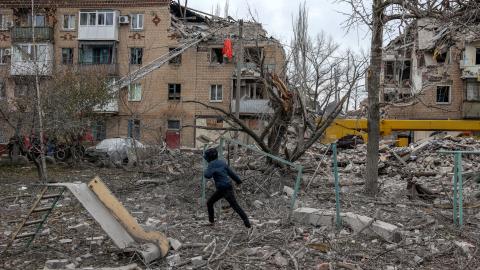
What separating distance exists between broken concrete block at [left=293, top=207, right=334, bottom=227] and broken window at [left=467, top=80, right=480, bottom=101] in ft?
122

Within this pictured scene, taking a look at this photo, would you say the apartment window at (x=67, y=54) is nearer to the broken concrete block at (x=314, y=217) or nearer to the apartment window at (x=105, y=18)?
the apartment window at (x=105, y=18)

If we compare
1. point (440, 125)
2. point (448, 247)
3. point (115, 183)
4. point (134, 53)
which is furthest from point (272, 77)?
point (134, 53)

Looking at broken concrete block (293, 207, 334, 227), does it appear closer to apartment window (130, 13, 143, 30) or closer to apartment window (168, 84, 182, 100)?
apartment window (168, 84, 182, 100)

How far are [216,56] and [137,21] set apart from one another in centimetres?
674

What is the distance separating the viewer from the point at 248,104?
3834cm

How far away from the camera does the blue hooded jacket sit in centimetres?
821

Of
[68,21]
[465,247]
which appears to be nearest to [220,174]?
[465,247]

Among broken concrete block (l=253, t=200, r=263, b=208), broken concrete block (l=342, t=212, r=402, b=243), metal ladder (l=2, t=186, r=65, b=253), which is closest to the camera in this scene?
metal ladder (l=2, t=186, r=65, b=253)

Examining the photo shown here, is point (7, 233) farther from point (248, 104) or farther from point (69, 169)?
point (248, 104)

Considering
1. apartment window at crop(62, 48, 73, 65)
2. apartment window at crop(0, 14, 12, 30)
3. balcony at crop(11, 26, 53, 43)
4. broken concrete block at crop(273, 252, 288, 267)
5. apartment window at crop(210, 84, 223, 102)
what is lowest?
broken concrete block at crop(273, 252, 288, 267)

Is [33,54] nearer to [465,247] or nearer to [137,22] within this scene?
[465,247]

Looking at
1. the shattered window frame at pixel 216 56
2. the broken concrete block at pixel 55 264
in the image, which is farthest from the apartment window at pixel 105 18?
the broken concrete block at pixel 55 264

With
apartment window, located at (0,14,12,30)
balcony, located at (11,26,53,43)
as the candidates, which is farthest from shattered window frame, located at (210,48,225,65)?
apartment window, located at (0,14,12,30)

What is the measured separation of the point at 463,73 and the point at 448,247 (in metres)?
37.9
